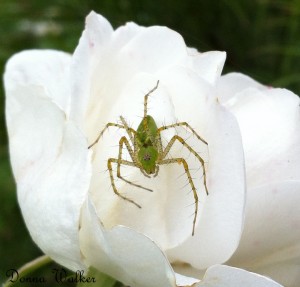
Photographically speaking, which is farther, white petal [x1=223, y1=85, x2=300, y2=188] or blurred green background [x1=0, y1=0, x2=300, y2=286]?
blurred green background [x1=0, y1=0, x2=300, y2=286]

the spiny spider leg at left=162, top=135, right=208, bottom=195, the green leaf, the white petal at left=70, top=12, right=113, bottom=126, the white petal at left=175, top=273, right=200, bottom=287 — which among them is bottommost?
the green leaf

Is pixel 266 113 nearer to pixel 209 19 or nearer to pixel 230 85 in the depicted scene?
pixel 230 85

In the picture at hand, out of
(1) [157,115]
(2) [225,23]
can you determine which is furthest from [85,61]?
(2) [225,23]

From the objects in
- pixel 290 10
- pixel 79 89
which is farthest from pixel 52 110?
pixel 290 10

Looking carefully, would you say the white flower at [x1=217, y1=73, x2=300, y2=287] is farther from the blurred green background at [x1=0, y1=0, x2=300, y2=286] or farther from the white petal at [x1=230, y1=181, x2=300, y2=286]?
the blurred green background at [x1=0, y1=0, x2=300, y2=286]

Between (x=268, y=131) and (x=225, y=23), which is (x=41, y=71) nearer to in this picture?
(x=268, y=131)

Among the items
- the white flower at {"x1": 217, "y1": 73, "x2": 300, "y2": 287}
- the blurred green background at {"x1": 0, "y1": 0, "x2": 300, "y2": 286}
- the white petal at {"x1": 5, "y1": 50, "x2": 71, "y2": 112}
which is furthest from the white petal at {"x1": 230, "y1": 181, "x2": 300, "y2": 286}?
the blurred green background at {"x1": 0, "y1": 0, "x2": 300, "y2": 286}
